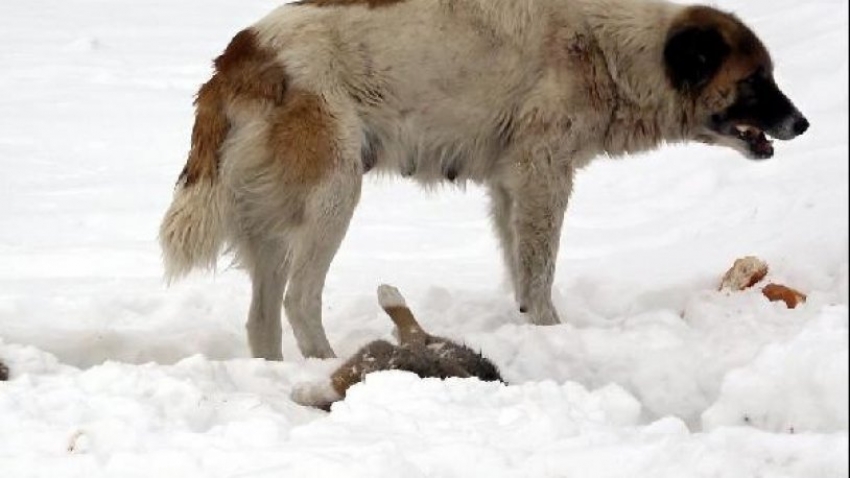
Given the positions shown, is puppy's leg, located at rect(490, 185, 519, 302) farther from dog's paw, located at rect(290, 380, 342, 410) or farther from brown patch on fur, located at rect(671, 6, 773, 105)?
dog's paw, located at rect(290, 380, 342, 410)

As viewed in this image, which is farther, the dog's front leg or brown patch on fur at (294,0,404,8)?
the dog's front leg

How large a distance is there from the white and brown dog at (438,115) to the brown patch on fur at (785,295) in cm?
94

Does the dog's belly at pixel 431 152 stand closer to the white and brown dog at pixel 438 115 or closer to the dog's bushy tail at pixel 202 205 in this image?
the white and brown dog at pixel 438 115

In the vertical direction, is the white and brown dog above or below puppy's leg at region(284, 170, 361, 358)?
above

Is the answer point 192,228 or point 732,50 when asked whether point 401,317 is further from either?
point 732,50

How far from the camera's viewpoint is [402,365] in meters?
4.89

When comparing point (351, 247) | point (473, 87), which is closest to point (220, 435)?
point (473, 87)

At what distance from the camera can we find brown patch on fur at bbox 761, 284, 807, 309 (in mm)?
6160

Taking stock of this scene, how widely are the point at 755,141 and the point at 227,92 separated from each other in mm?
2967

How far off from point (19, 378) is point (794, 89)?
8015 mm

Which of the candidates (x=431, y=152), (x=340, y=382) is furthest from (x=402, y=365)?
(x=431, y=152)

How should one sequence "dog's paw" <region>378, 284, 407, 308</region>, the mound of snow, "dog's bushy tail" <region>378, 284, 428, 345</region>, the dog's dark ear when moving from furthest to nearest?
the dog's dark ear, "dog's paw" <region>378, 284, 407, 308</region>, "dog's bushy tail" <region>378, 284, 428, 345</region>, the mound of snow

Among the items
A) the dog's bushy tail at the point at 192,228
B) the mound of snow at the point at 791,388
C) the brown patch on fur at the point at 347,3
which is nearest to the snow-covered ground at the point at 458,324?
the mound of snow at the point at 791,388

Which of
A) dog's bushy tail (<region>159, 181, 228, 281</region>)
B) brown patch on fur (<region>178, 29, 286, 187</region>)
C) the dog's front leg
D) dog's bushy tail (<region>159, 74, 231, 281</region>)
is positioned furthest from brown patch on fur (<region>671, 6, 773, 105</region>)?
dog's bushy tail (<region>159, 181, 228, 281</region>)
